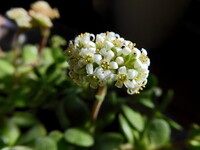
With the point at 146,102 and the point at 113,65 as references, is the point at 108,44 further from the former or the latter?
the point at 146,102

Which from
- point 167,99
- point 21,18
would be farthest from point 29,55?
point 167,99

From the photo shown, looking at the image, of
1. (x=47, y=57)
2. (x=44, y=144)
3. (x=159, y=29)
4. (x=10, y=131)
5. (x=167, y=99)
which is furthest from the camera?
(x=159, y=29)

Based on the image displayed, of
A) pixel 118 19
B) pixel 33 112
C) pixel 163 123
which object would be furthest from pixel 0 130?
pixel 118 19

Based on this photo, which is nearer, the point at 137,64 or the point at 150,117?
the point at 137,64

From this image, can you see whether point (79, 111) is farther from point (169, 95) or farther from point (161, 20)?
point (161, 20)

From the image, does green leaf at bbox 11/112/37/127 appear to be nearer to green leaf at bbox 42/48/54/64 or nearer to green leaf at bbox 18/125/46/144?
green leaf at bbox 18/125/46/144
